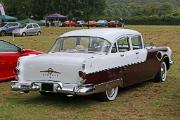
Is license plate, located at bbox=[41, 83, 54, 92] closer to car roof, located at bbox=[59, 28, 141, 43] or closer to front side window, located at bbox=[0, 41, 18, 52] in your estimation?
car roof, located at bbox=[59, 28, 141, 43]

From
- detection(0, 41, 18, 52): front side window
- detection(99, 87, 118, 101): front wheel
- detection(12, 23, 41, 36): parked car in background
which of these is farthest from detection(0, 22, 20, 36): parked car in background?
detection(99, 87, 118, 101): front wheel

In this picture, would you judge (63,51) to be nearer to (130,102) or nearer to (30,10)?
(130,102)

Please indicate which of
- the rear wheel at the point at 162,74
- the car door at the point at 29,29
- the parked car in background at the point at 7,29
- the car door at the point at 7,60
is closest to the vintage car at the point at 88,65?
the rear wheel at the point at 162,74

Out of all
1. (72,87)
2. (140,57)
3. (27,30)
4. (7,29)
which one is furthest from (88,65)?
(7,29)

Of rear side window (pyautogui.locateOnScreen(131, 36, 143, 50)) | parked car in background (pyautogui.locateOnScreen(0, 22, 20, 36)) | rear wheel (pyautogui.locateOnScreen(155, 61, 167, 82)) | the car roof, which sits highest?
the car roof

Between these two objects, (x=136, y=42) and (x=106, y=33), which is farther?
(x=136, y=42)

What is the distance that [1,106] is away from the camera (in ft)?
31.0

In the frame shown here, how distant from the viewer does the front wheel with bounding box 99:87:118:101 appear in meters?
9.76

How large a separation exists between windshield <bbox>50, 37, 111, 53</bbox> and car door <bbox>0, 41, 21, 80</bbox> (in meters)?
2.19

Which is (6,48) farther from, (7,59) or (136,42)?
(136,42)

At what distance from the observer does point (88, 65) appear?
9.10m

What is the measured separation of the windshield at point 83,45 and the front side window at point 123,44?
0.39 meters

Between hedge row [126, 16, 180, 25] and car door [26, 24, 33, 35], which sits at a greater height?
car door [26, 24, 33, 35]

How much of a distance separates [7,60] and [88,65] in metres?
3.81
